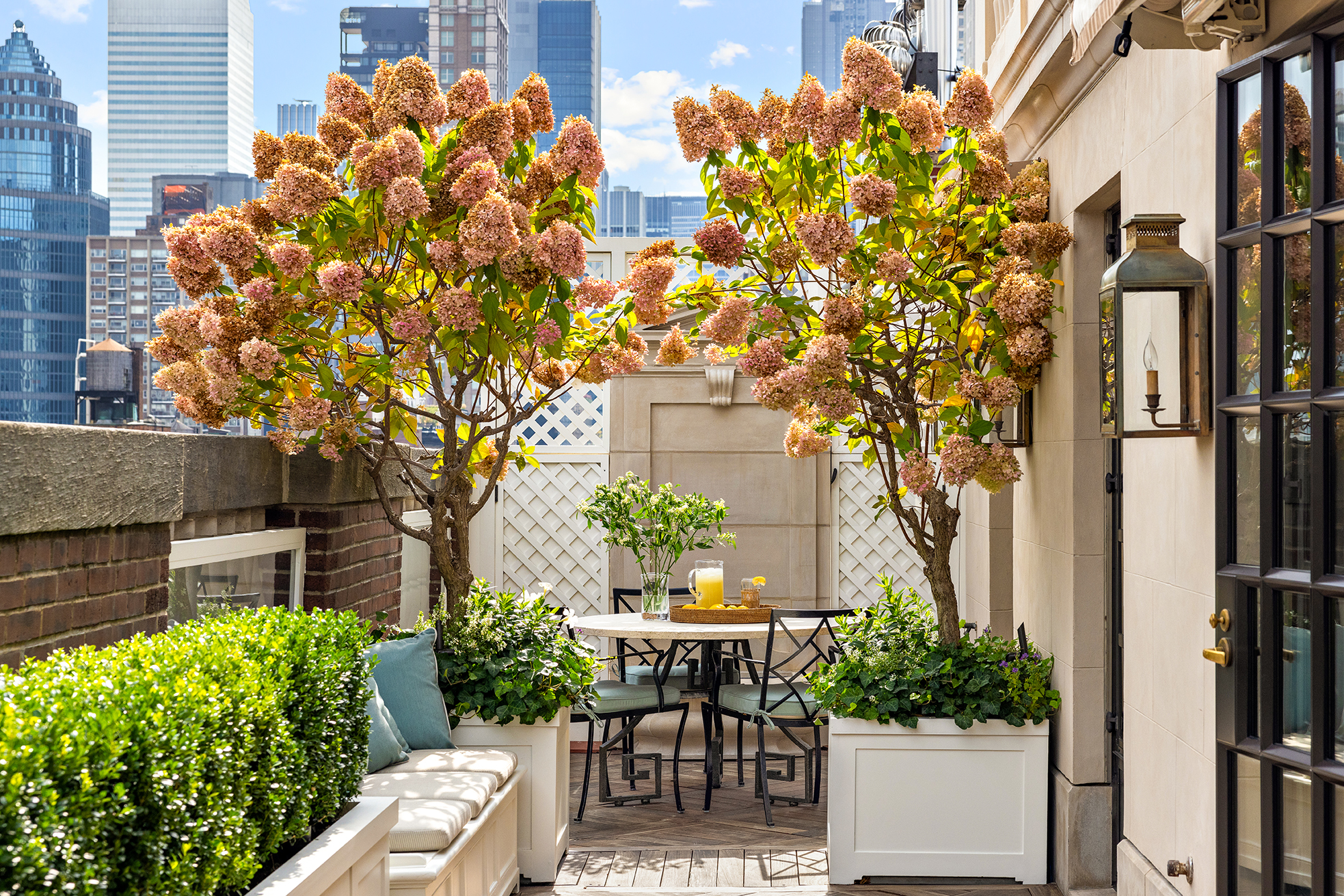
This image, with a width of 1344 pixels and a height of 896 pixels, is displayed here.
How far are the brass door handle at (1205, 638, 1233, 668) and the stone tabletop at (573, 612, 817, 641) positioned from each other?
2334 millimetres

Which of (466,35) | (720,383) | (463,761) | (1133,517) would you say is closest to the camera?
(1133,517)

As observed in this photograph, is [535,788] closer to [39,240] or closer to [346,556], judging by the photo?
[346,556]

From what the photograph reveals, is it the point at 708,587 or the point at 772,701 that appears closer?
the point at 772,701

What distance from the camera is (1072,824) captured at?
11.6 feet

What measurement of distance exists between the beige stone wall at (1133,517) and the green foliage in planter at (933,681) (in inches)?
5.0

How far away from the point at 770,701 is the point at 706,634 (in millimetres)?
376

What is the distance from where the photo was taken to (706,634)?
15.3ft

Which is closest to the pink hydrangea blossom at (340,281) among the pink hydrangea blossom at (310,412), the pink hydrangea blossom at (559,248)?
the pink hydrangea blossom at (310,412)

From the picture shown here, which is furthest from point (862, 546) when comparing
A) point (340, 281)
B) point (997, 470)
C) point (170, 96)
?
point (170, 96)

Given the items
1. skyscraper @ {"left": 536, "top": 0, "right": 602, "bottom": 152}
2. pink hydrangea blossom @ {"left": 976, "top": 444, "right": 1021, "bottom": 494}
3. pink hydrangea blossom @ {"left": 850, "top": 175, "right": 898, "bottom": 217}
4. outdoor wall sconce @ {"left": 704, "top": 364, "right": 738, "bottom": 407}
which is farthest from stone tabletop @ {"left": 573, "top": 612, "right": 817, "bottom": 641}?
skyscraper @ {"left": 536, "top": 0, "right": 602, "bottom": 152}

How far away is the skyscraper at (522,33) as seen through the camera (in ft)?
362

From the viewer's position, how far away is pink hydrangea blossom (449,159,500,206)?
313 cm

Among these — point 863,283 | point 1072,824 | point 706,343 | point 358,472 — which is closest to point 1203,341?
point 863,283

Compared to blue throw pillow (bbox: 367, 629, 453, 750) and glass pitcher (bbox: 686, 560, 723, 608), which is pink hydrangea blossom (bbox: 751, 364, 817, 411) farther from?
glass pitcher (bbox: 686, 560, 723, 608)
